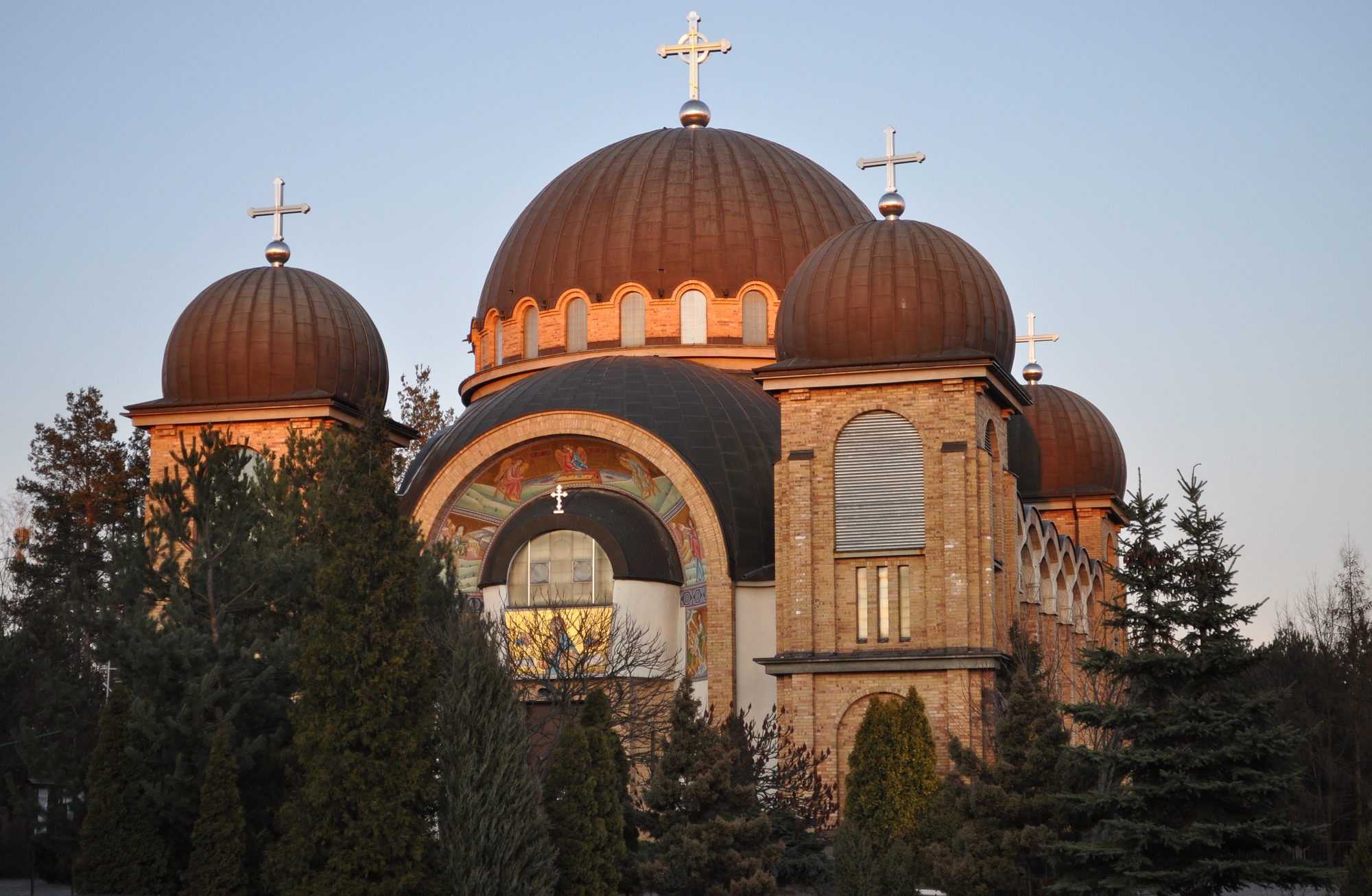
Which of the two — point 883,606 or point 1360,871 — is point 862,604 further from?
point 1360,871

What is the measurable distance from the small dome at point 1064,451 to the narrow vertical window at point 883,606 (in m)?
10.8

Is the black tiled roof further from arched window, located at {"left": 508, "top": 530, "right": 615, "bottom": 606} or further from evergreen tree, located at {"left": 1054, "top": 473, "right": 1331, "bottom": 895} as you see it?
evergreen tree, located at {"left": 1054, "top": 473, "right": 1331, "bottom": 895}

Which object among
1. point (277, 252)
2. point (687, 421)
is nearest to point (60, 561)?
point (277, 252)

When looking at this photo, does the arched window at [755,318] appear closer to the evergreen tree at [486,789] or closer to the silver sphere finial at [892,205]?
the silver sphere finial at [892,205]

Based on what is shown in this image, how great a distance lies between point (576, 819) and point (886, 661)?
301 inches

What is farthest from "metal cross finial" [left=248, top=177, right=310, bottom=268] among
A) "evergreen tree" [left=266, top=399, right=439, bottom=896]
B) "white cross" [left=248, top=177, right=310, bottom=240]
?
"evergreen tree" [left=266, top=399, right=439, bottom=896]

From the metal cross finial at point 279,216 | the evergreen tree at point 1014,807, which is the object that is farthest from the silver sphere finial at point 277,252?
the evergreen tree at point 1014,807

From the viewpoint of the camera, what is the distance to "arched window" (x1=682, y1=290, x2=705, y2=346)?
33.2 m

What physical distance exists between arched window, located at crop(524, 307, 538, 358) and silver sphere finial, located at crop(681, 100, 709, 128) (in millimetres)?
5840

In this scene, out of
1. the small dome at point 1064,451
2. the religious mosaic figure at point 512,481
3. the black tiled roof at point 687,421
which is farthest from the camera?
the small dome at point 1064,451

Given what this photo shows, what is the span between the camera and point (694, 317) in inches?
1313

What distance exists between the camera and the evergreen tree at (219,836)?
1930 cm

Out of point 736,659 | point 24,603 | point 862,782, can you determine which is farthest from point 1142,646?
point 24,603

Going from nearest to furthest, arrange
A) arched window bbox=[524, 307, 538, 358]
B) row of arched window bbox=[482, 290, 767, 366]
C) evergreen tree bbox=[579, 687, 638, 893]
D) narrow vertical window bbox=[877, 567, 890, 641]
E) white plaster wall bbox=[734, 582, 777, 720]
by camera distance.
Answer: evergreen tree bbox=[579, 687, 638, 893] < narrow vertical window bbox=[877, 567, 890, 641] < white plaster wall bbox=[734, 582, 777, 720] < row of arched window bbox=[482, 290, 767, 366] < arched window bbox=[524, 307, 538, 358]
